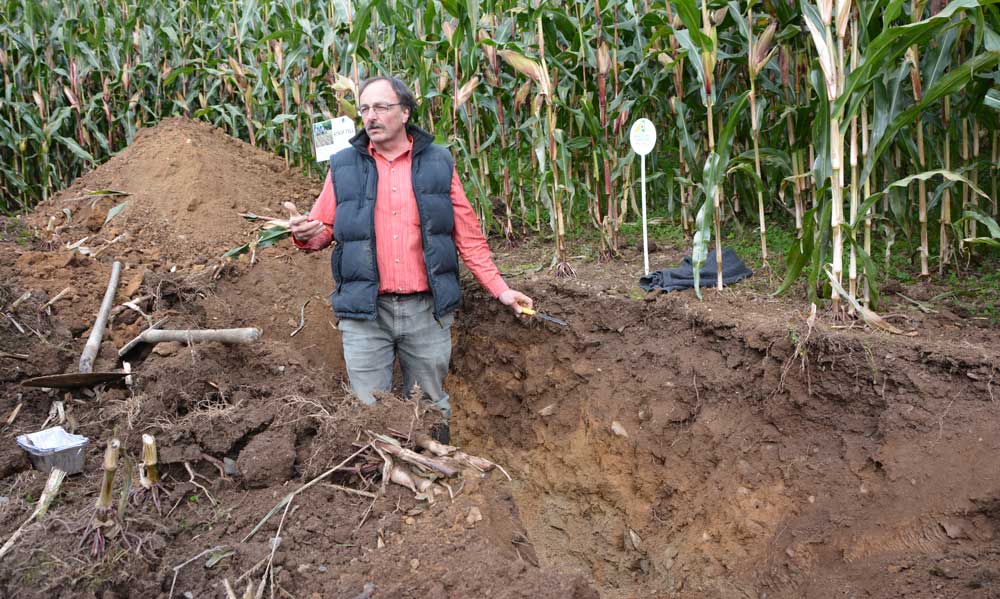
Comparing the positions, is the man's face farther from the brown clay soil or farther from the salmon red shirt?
the brown clay soil

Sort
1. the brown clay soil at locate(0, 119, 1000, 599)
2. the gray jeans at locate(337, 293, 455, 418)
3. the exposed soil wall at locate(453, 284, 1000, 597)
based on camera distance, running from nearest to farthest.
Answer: the brown clay soil at locate(0, 119, 1000, 599)
the exposed soil wall at locate(453, 284, 1000, 597)
the gray jeans at locate(337, 293, 455, 418)

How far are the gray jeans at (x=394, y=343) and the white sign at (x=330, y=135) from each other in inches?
49.6

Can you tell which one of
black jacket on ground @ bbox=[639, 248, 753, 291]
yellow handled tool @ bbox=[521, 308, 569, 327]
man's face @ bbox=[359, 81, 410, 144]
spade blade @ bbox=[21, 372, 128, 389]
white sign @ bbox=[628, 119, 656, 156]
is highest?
man's face @ bbox=[359, 81, 410, 144]

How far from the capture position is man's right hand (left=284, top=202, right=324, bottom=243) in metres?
3.28

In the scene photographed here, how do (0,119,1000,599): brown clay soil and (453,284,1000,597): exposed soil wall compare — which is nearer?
(0,119,1000,599): brown clay soil

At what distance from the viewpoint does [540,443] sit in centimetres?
454

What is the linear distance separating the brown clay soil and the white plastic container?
73 mm

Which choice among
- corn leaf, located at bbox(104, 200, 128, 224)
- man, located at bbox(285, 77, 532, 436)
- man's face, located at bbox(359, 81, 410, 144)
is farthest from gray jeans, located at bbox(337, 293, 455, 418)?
corn leaf, located at bbox(104, 200, 128, 224)

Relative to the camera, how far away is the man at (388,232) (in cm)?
342

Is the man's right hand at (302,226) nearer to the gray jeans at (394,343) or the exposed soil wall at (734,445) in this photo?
the gray jeans at (394,343)

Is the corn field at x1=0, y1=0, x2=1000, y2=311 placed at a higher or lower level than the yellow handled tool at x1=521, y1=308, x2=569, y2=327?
higher

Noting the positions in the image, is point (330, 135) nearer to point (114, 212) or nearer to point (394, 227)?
point (394, 227)

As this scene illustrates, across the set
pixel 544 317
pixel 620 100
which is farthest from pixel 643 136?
pixel 544 317

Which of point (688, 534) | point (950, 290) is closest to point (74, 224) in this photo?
point (688, 534)
